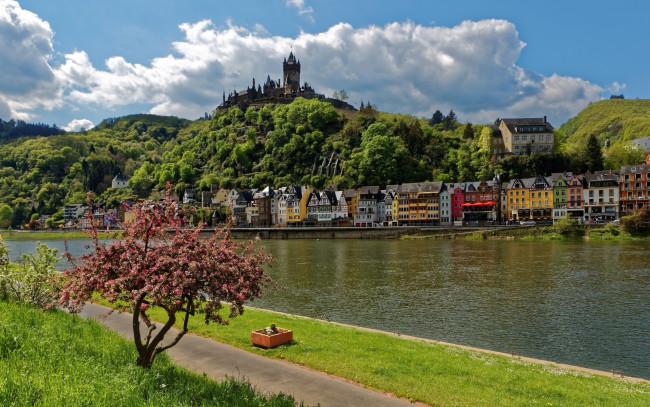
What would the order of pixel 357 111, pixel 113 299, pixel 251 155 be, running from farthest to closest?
pixel 357 111 < pixel 251 155 < pixel 113 299

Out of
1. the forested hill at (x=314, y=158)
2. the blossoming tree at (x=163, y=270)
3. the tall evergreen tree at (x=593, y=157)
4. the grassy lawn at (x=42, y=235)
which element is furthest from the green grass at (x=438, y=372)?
the grassy lawn at (x=42, y=235)

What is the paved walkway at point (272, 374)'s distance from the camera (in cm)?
993

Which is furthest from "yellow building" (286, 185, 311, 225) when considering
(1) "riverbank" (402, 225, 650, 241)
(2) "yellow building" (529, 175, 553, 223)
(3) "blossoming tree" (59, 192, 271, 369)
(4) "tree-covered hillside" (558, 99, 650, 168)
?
(3) "blossoming tree" (59, 192, 271, 369)

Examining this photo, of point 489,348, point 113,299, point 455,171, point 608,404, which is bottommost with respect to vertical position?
point 489,348

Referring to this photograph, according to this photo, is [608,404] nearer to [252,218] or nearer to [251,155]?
[252,218]

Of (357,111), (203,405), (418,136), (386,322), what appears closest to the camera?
(203,405)

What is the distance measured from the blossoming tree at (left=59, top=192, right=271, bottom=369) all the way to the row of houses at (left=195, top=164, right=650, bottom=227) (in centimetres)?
9376

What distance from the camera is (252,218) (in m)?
127

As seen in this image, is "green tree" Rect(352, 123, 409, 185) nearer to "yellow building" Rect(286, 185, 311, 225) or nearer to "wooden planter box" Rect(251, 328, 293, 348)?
"yellow building" Rect(286, 185, 311, 225)

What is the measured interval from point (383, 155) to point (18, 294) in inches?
4519

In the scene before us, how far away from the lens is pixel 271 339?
46.9 feet

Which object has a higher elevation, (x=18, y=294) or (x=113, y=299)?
(x=113, y=299)

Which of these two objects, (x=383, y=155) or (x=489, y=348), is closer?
(x=489, y=348)

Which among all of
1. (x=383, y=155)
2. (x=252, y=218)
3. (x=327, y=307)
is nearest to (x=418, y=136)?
(x=383, y=155)
